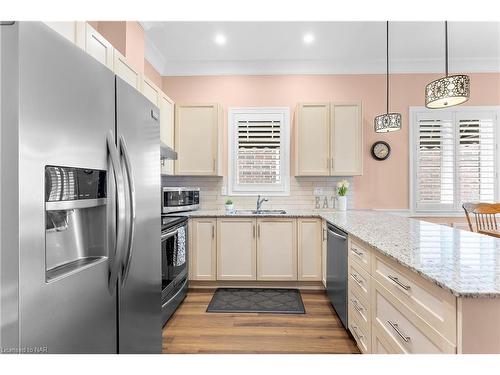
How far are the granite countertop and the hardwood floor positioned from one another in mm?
923

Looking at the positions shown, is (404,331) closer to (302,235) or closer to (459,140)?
(302,235)

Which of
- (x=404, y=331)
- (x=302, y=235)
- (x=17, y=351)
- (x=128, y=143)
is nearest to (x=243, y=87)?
(x=302, y=235)

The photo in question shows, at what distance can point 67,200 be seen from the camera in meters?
0.85

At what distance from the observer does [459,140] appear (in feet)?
12.4

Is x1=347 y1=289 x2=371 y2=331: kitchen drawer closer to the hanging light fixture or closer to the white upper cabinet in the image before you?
the hanging light fixture

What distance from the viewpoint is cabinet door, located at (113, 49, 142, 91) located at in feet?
6.44

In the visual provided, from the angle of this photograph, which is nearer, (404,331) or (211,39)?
(404,331)

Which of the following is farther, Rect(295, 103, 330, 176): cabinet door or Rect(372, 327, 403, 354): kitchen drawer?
Rect(295, 103, 330, 176): cabinet door

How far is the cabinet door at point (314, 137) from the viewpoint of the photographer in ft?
11.5

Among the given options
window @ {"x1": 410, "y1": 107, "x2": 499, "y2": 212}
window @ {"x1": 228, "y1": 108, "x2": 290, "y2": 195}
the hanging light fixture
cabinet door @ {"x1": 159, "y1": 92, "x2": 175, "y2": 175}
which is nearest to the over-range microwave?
cabinet door @ {"x1": 159, "y1": 92, "x2": 175, "y2": 175}

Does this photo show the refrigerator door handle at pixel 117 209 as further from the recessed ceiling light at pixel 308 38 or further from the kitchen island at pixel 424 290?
the recessed ceiling light at pixel 308 38

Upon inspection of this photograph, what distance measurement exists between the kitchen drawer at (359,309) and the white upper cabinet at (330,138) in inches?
69.2

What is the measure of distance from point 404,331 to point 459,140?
11.6 ft

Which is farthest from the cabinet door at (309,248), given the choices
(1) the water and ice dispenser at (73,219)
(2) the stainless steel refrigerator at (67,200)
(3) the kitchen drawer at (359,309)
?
(1) the water and ice dispenser at (73,219)
